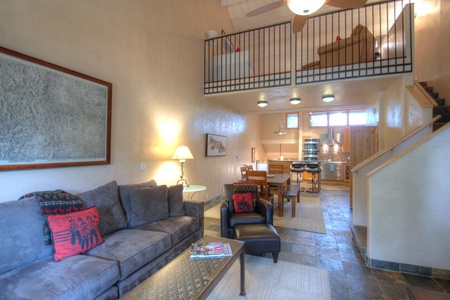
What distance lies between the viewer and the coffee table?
135 centimetres

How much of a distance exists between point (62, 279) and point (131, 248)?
568 millimetres

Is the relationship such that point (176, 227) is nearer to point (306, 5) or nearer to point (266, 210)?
point (266, 210)

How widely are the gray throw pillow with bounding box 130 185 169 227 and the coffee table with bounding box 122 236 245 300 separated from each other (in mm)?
995

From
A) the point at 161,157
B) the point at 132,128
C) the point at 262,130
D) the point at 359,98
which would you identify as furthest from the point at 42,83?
the point at 262,130

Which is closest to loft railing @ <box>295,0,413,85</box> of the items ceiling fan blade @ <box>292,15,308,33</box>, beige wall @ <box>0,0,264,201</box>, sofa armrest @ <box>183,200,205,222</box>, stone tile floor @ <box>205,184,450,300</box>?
ceiling fan blade @ <box>292,15,308,33</box>

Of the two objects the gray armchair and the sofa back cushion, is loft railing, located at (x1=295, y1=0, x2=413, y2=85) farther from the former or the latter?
the sofa back cushion

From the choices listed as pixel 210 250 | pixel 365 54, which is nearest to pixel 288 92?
pixel 365 54

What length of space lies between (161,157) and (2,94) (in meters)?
2.13

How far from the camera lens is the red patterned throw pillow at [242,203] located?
327 cm

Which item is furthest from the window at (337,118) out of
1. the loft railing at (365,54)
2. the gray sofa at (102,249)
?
the gray sofa at (102,249)

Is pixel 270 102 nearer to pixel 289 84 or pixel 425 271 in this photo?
pixel 289 84

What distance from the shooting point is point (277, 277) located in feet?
7.68

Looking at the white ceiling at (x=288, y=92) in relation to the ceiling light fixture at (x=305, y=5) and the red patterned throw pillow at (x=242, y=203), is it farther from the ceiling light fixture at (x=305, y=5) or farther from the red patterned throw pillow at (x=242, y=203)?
the red patterned throw pillow at (x=242, y=203)

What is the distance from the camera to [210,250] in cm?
189
